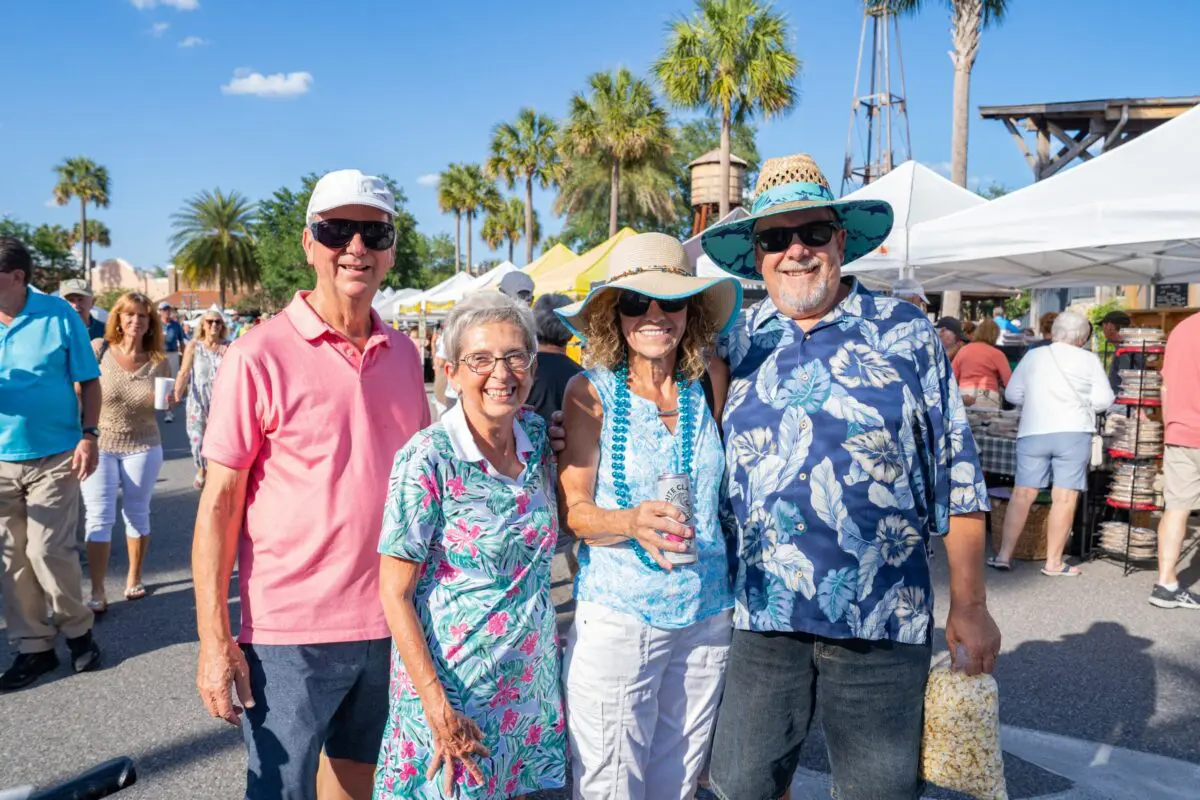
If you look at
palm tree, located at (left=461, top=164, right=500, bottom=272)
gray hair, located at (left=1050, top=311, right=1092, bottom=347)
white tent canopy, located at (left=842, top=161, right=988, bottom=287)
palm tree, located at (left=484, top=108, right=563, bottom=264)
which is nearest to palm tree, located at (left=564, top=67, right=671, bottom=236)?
palm tree, located at (left=484, top=108, right=563, bottom=264)

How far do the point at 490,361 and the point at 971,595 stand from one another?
1337mm

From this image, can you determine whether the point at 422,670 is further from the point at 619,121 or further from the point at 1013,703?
the point at 619,121

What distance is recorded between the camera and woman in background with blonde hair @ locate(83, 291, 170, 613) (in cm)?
496

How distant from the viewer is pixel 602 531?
1.96 m

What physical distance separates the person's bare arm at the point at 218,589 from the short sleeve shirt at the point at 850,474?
1.26 meters

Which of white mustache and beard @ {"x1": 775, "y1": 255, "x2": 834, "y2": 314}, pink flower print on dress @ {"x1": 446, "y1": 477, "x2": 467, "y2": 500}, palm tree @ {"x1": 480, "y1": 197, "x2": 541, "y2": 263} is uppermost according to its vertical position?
palm tree @ {"x1": 480, "y1": 197, "x2": 541, "y2": 263}

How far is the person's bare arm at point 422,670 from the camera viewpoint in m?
1.85

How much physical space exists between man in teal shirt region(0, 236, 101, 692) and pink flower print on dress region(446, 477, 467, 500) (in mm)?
3096

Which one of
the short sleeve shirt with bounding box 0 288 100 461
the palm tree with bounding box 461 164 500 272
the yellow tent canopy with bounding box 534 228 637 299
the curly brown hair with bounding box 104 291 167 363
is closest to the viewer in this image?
the short sleeve shirt with bounding box 0 288 100 461

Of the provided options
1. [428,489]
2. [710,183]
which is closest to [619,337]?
[428,489]

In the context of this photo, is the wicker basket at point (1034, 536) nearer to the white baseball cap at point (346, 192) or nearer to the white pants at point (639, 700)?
the white pants at point (639, 700)

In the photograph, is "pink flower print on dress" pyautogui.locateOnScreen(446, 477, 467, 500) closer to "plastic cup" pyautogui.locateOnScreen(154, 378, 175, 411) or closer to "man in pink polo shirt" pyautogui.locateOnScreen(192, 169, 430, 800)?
"man in pink polo shirt" pyautogui.locateOnScreen(192, 169, 430, 800)

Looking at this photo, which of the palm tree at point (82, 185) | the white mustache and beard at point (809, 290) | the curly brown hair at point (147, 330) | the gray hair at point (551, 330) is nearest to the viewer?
the white mustache and beard at point (809, 290)

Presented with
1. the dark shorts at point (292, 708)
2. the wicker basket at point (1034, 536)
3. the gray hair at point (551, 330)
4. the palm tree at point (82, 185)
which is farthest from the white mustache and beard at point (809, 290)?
the palm tree at point (82, 185)
